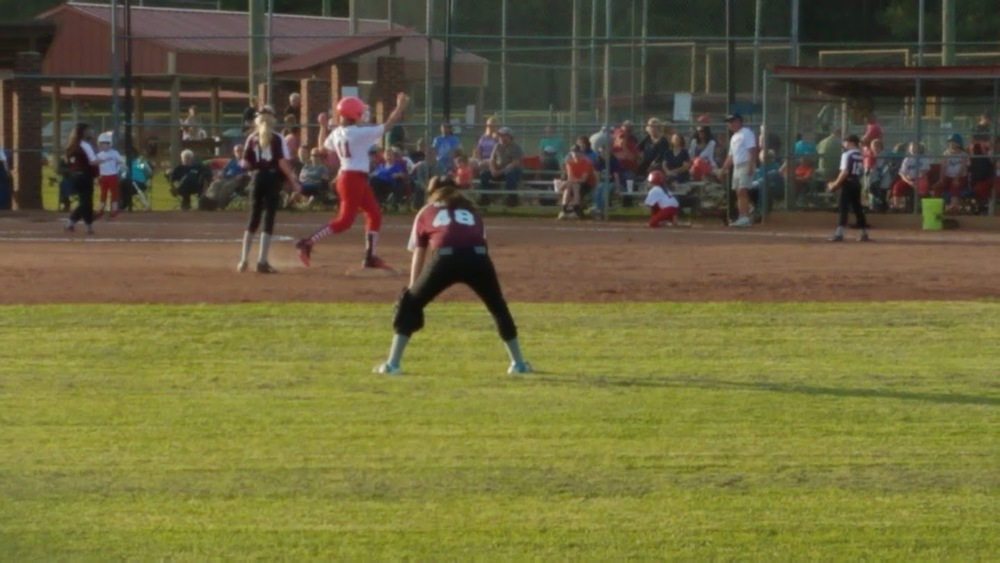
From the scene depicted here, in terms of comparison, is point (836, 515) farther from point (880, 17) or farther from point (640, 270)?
point (880, 17)

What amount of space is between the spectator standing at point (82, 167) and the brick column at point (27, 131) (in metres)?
7.83

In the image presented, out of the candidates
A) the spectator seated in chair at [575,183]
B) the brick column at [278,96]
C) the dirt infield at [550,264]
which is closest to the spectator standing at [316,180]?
the brick column at [278,96]

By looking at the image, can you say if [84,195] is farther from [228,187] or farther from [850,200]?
[850,200]

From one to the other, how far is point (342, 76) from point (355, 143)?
54.8 ft

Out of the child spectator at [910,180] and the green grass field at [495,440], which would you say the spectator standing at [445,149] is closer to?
the child spectator at [910,180]

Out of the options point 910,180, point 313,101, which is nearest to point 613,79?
point 313,101

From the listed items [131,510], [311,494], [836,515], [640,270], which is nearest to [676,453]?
[836,515]

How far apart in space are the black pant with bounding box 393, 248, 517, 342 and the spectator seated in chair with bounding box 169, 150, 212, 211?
20.8 m

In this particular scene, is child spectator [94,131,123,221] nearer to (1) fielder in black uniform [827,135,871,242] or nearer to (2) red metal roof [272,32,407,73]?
(2) red metal roof [272,32,407,73]

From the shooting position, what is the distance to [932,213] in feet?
90.1

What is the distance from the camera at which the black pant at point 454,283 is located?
11445 mm

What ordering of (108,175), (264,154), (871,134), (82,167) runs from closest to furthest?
1. (264,154)
2. (82,167)
3. (108,175)
4. (871,134)

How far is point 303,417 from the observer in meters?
10.6

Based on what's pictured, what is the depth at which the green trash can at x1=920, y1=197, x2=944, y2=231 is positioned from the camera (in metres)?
27.4
